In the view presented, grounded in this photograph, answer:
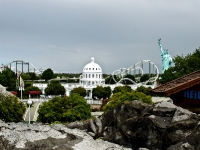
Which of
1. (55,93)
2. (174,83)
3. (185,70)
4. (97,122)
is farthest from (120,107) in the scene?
(55,93)

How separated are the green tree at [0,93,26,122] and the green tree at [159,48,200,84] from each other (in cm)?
2345

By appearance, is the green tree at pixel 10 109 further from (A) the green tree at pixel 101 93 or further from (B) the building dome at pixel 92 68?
(B) the building dome at pixel 92 68

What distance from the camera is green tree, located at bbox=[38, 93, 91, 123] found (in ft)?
111

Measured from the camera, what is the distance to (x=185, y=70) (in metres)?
50.1

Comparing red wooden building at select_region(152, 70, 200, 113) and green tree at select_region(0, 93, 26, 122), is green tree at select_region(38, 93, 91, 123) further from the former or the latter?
red wooden building at select_region(152, 70, 200, 113)

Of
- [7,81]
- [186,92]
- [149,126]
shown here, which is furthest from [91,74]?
[149,126]

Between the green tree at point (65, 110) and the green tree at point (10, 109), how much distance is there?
6.98 feet

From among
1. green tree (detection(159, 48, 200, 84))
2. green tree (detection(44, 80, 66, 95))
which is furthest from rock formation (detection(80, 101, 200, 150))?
green tree (detection(44, 80, 66, 95))

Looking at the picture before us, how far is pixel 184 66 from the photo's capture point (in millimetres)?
50125

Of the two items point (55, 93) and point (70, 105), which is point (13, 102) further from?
point (55, 93)

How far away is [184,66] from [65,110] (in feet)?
69.8

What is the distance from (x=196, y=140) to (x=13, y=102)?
25.9 metres

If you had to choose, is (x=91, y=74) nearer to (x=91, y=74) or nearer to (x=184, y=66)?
(x=91, y=74)

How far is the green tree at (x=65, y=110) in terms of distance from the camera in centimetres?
3397
